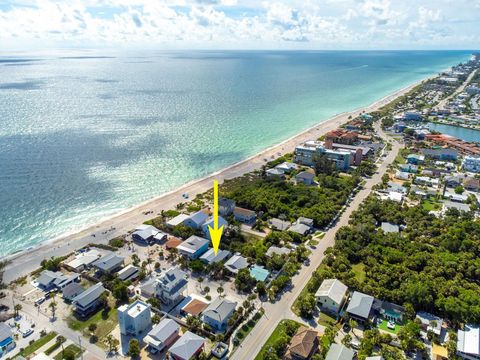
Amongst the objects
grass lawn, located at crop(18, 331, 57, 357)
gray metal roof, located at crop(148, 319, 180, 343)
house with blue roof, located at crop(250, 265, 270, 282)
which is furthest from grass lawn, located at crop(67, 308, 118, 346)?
house with blue roof, located at crop(250, 265, 270, 282)

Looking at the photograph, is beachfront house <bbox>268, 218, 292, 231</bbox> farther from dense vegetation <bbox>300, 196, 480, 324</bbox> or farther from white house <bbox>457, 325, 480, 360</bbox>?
white house <bbox>457, 325, 480, 360</bbox>

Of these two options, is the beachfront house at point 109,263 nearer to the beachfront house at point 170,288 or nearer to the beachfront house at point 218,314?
the beachfront house at point 170,288

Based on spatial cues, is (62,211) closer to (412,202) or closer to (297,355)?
(297,355)

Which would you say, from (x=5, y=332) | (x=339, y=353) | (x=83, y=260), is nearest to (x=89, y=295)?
(x=5, y=332)

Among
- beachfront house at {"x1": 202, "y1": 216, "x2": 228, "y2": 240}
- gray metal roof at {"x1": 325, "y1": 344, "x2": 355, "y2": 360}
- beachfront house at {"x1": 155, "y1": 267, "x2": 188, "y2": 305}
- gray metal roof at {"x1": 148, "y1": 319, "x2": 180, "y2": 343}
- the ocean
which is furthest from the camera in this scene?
the ocean

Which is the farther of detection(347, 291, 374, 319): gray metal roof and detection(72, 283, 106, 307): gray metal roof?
detection(72, 283, 106, 307): gray metal roof

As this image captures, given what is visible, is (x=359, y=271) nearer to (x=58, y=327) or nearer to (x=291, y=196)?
(x=291, y=196)

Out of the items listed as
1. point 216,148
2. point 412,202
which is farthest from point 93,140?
point 412,202

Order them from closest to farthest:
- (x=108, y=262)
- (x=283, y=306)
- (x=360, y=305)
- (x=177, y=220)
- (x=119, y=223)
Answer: (x=360, y=305) < (x=283, y=306) < (x=108, y=262) < (x=177, y=220) < (x=119, y=223)
